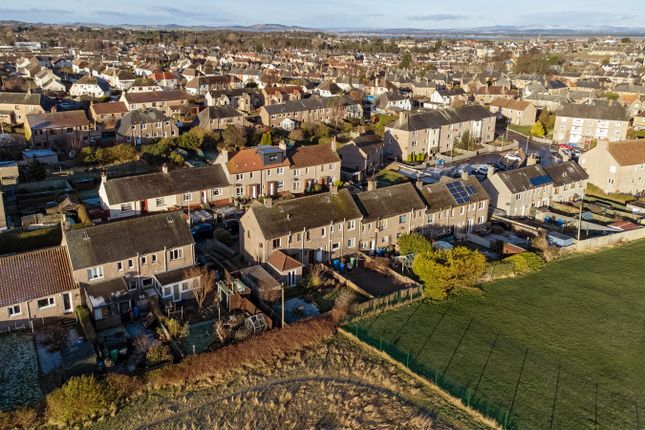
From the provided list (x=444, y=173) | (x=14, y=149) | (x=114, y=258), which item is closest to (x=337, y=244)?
(x=114, y=258)

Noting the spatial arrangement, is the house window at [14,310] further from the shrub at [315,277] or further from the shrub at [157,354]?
the shrub at [315,277]

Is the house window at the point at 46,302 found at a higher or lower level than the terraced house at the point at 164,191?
lower

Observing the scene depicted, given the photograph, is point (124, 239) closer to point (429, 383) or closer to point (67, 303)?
point (67, 303)

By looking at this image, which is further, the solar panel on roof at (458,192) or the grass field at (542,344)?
the solar panel on roof at (458,192)

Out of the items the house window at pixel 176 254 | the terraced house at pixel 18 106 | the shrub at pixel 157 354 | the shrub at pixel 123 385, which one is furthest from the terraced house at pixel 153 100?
the shrub at pixel 123 385

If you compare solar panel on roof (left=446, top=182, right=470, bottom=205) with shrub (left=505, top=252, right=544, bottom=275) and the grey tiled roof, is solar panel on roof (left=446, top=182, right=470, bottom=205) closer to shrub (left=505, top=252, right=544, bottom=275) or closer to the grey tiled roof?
shrub (left=505, top=252, right=544, bottom=275)

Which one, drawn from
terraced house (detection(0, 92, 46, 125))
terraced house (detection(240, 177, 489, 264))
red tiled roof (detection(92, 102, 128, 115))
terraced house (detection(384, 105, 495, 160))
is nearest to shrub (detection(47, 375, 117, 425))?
terraced house (detection(240, 177, 489, 264))
